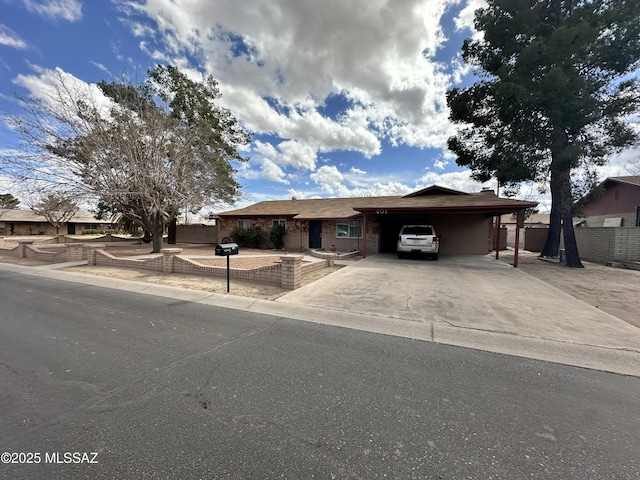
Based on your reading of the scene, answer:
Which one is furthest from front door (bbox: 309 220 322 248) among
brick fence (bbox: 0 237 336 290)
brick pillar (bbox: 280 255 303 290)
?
brick pillar (bbox: 280 255 303 290)

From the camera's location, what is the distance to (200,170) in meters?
15.6

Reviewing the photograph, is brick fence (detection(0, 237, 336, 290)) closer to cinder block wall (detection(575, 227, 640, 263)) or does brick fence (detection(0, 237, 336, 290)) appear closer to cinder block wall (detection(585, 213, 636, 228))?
cinder block wall (detection(575, 227, 640, 263))

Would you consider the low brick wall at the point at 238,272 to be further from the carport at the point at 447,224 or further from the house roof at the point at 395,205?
the carport at the point at 447,224

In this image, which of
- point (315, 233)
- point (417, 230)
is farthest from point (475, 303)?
point (315, 233)

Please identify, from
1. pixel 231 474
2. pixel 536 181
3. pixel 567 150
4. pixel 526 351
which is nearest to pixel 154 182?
pixel 231 474

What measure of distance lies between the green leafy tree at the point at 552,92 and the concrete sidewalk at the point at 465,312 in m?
7.90

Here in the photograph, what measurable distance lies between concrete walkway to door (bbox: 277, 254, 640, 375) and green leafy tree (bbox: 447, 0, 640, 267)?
7.94 meters

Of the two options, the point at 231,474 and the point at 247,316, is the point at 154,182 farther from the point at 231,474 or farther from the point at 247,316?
the point at 231,474

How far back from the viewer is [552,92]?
1116cm

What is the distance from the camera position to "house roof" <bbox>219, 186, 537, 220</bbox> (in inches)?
467

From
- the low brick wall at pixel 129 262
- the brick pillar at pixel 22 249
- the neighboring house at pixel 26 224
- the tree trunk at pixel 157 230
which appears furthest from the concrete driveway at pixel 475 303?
the neighboring house at pixel 26 224

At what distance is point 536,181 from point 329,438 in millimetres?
18893

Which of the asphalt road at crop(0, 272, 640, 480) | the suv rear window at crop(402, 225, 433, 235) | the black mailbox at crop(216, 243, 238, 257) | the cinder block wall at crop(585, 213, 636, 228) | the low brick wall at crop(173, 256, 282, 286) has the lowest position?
the asphalt road at crop(0, 272, 640, 480)

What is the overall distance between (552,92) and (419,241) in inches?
319
